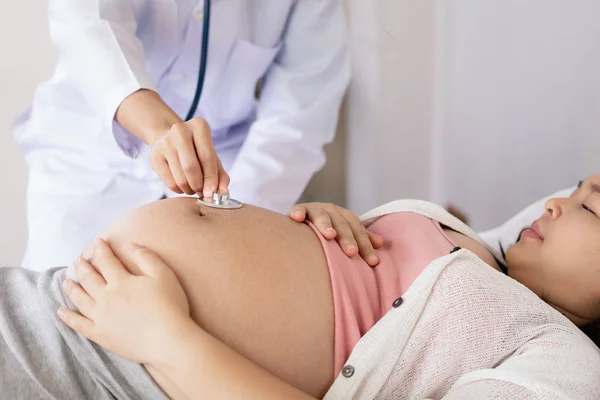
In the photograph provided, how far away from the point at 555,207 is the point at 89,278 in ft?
2.48

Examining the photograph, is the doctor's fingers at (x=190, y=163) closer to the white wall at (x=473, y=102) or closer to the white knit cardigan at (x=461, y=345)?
the white knit cardigan at (x=461, y=345)

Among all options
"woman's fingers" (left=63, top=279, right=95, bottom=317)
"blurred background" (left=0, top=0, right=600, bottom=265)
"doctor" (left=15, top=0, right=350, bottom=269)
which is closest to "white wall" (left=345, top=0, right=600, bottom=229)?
"blurred background" (left=0, top=0, right=600, bottom=265)

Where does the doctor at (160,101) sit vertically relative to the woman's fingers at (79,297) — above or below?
above

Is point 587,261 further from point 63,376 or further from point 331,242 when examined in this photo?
point 63,376

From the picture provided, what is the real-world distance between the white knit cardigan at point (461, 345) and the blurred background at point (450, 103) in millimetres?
755

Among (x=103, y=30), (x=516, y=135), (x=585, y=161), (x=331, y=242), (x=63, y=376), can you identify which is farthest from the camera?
(x=516, y=135)

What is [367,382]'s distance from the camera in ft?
2.67

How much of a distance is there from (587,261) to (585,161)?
1.90 feet

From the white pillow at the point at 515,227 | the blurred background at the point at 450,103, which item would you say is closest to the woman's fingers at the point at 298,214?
the white pillow at the point at 515,227

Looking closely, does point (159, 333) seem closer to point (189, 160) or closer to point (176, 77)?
point (189, 160)

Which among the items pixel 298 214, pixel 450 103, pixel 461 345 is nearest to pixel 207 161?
pixel 298 214

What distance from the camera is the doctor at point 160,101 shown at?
112 cm

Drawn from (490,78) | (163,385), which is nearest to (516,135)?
(490,78)

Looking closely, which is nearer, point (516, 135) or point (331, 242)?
point (331, 242)
